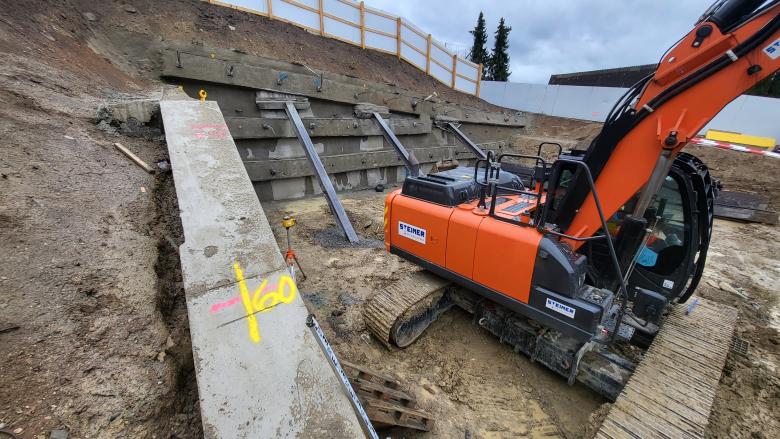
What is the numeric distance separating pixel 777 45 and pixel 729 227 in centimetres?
801

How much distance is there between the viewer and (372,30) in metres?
14.3

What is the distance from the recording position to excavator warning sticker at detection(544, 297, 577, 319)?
9.05 ft

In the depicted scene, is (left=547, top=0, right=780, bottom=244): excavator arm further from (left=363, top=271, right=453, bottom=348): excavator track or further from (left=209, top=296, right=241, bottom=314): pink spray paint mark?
(left=209, top=296, right=241, bottom=314): pink spray paint mark

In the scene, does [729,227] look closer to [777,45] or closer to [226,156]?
[777,45]

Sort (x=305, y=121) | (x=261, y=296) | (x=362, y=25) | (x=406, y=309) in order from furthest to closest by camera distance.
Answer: (x=362, y=25) < (x=305, y=121) < (x=406, y=309) < (x=261, y=296)

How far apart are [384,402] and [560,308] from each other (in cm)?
166

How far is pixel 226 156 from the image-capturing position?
3.79 m

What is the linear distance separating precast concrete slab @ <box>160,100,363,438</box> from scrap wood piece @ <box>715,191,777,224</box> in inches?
427

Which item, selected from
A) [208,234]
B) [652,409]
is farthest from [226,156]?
[652,409]

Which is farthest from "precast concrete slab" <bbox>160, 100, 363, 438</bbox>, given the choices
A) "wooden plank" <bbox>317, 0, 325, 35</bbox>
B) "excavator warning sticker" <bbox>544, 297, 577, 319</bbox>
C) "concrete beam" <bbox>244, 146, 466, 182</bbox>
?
"wooden plank" <bbox>317, 0, 325, 35</bbox>

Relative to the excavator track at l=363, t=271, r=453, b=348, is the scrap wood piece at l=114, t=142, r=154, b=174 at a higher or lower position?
higher

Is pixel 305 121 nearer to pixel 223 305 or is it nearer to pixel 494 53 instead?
pixel 223 305

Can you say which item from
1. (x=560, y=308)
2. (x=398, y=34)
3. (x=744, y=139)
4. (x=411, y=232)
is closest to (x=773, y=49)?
(x=560, y=308)

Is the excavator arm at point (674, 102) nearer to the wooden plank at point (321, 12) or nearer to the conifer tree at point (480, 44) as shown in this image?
the wooden plank at point (321, 12)
